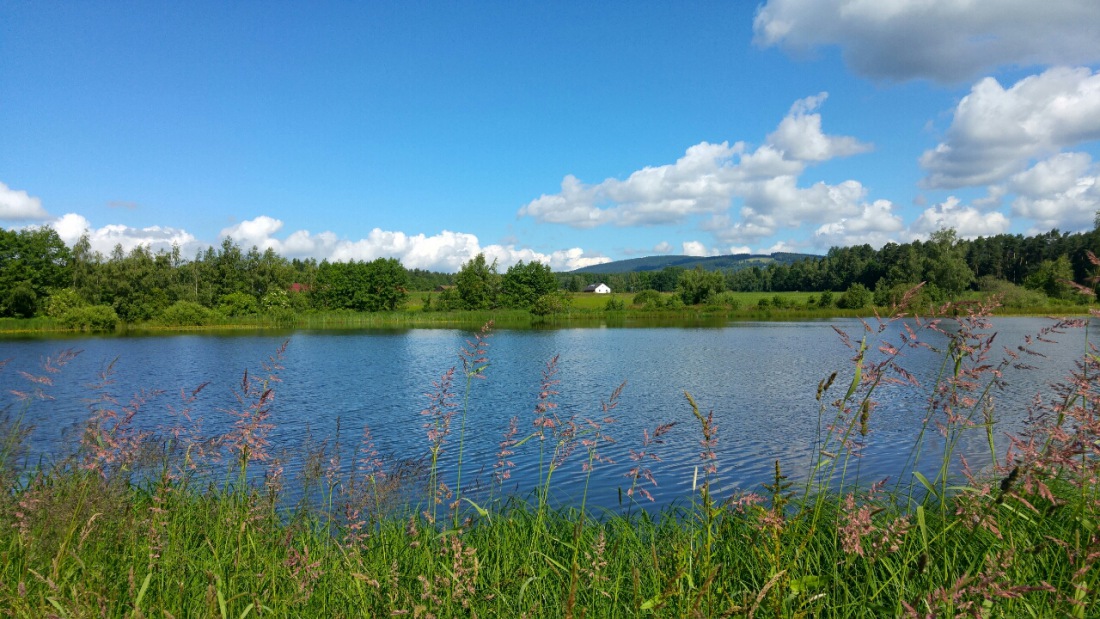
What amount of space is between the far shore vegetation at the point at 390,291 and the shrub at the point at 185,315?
127 mm

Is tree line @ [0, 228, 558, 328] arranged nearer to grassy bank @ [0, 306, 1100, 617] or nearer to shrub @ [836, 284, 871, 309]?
shrub @ [836, 284, 871, 309]

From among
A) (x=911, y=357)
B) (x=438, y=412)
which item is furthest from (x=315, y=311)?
(x=438, y=412)

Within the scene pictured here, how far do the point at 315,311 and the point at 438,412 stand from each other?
3475 inches

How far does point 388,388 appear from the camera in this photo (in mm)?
25234

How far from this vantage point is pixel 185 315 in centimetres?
6706

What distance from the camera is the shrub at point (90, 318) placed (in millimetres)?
60031

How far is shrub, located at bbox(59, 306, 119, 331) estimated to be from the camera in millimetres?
60031

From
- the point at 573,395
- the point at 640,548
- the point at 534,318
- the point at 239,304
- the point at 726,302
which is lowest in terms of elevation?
the point at 573,395

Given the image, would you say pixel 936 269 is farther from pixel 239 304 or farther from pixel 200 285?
pixel 200 285

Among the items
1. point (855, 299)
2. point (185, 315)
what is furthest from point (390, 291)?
point (855, 299)

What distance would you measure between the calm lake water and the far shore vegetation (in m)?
22.0

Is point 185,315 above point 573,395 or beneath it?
above

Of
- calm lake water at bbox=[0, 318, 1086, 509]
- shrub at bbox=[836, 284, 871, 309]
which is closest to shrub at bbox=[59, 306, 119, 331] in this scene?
calm lake water at bbox=[0, 318, 1086, 509]

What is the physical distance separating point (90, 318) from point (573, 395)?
57.9 m
